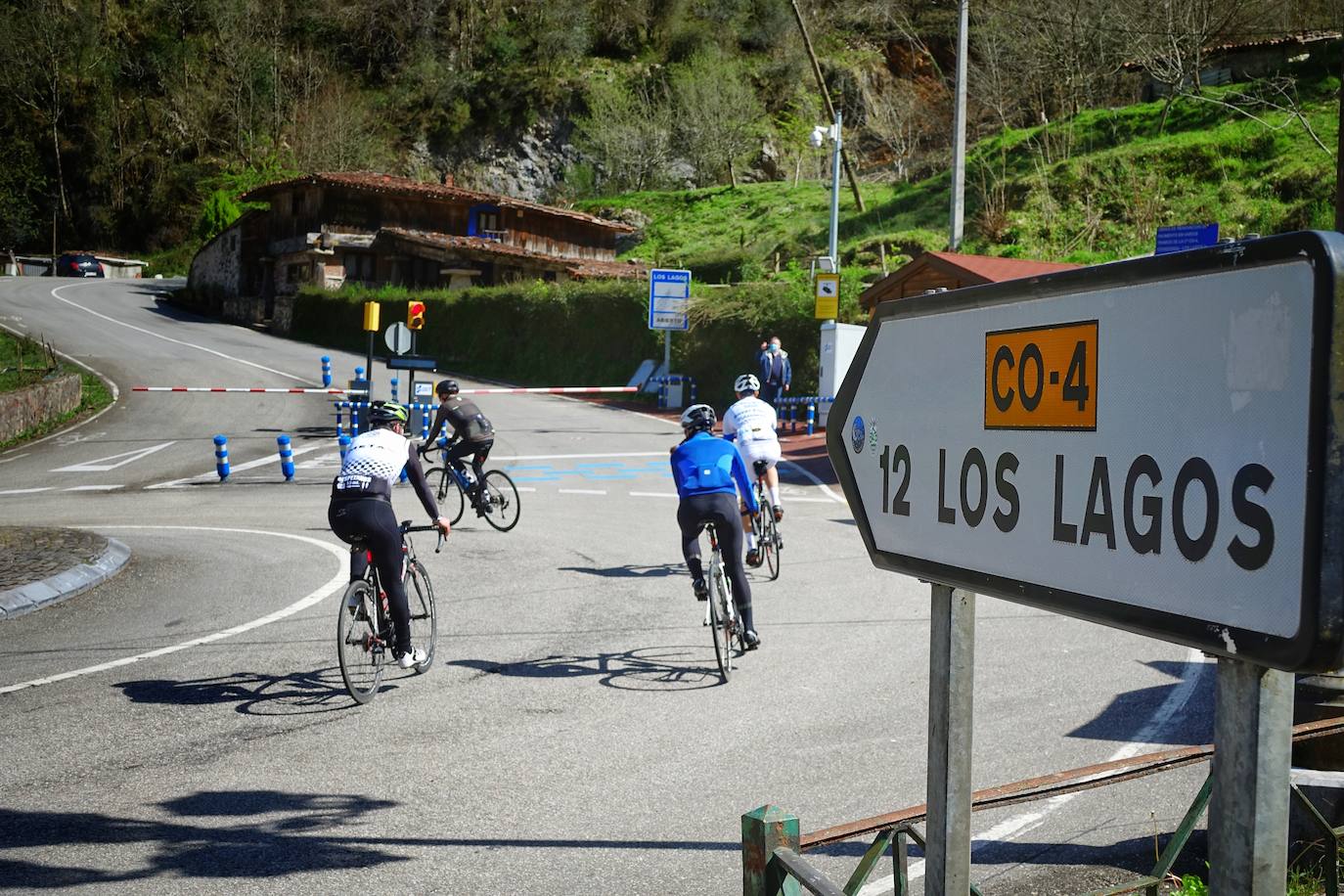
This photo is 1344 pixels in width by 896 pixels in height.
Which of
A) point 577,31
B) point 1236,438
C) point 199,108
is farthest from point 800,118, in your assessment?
point 1236,438

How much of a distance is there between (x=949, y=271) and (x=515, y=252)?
32253 millimetres

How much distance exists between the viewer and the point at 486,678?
7738 mm

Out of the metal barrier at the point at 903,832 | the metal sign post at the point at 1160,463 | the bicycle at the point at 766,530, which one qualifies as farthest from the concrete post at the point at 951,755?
the bicycle at the point at 766,530

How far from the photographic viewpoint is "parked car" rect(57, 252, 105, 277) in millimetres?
75812

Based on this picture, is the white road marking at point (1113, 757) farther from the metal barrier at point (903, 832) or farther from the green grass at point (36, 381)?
the green grass at point (36, 381)

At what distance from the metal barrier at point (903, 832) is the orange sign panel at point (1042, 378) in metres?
0.67

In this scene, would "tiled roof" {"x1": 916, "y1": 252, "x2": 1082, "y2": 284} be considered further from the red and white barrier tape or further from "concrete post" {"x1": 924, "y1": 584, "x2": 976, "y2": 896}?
"concrete post" {"x1": 924, "y1": 584, "x2": 976, "y2": 896}

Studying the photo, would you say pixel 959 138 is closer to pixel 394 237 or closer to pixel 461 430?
pixel 461 430

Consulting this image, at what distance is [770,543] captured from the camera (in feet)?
38.4

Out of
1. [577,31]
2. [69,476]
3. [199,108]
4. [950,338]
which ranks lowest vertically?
[69,476]

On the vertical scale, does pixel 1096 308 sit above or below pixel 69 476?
above

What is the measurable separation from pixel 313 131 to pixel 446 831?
8542 cm

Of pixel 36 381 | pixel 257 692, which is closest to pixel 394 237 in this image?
pixel 36 381

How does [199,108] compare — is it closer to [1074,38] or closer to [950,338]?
[1074,38]
